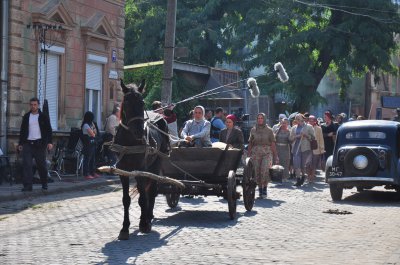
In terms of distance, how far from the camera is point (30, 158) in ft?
52.5

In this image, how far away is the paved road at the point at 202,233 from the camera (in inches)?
349

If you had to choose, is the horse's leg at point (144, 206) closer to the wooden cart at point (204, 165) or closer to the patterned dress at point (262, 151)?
the wooden cart at point (204, 165)

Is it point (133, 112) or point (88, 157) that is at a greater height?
point (133, 112)

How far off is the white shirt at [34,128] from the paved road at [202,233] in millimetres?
1250

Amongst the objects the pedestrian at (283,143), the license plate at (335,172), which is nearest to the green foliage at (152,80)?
the pedestrian at (283,143)

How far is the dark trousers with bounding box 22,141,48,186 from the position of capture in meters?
15.8

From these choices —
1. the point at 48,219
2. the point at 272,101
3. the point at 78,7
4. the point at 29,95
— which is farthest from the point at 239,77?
the point at 48,219

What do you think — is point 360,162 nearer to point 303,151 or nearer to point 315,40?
point 303,151

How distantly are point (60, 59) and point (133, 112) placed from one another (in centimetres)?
1181

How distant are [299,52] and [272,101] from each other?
4.45 meters

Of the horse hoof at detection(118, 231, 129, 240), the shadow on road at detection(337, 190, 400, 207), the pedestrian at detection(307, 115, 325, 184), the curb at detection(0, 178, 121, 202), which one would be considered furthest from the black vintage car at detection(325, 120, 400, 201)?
the horse hoof at detection(118, 231, 129, 240)

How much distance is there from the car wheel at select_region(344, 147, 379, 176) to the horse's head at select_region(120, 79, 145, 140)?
7.08m

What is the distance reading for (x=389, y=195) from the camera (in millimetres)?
18453

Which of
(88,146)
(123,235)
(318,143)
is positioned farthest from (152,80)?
(123,235)
